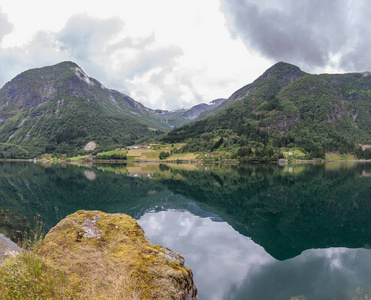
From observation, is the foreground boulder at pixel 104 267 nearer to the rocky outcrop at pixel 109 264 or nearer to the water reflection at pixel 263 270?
the rocky outcrop at pixel 109 264

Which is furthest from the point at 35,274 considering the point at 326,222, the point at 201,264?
the point at 326,222

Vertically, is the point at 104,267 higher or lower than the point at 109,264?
lower

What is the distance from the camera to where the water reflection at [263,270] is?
43.4 ft

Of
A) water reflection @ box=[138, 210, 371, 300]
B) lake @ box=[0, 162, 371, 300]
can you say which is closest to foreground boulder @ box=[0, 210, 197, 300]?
lake @ box=[0, 162, 371, 300]

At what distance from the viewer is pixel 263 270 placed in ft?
51.3

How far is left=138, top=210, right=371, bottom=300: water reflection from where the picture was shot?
1323cm

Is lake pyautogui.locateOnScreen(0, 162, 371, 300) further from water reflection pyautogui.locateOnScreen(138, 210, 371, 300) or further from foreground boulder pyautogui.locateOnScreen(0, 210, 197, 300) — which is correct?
foreground boulder pyautogui.locateOnScreen(0, 210, 197, 300)

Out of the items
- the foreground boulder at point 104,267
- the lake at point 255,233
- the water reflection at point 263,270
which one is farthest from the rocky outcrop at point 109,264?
the water reflection at point 263,270

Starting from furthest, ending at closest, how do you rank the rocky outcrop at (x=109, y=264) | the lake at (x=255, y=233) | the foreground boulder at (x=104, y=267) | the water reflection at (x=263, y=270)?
the lake at (x=255, y=233)
the water reflection at (x=263, y=270)
the rocky outcrop at (x=109, y=264)
the foreground boulder at (x=104, y=267)

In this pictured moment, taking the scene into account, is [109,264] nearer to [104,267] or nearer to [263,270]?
[104,267]

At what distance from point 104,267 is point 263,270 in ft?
39.9

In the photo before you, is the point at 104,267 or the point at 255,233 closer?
the point at 104,267

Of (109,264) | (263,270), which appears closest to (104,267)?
(109,264)

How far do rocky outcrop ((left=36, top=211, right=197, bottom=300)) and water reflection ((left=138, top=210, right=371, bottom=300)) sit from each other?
5.84 metres
